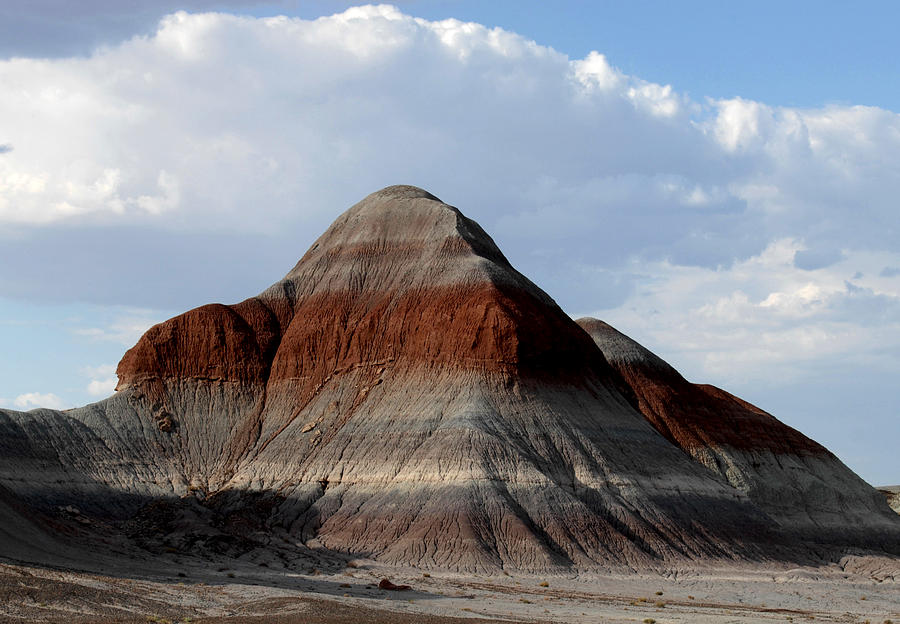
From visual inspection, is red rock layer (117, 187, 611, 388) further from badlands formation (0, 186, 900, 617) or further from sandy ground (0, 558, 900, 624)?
sandy ground (0, 558, 900, 624)

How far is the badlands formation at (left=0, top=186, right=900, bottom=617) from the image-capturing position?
67000 millimetres

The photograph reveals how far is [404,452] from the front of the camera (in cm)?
7362

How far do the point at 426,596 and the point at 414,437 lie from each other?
2276cm

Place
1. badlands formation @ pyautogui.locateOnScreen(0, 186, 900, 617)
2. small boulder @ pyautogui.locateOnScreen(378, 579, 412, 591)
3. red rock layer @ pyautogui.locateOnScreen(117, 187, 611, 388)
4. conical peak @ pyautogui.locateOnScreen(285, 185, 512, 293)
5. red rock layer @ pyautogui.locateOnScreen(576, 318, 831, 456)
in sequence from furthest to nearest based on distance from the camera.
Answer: red rock layer @ pyautogui.locateOnScreen(576, 318, 831, 456), conical peak @ pyautogui.locateOnScreen(285, 185, 512, 293), red rock layer @ pyautogui.locateOnScreen(117, 187, 611, 388), badlands formation @ pyautogui.locateOnScreen(0, 186, 900, 617), small boulder @ pyautogui.locateOnScreen(378, 579, 412, 591)

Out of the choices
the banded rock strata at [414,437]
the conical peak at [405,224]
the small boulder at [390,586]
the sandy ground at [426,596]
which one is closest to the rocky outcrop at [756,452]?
the banded rock strata at [414,437]

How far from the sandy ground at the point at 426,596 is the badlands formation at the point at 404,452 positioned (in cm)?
227

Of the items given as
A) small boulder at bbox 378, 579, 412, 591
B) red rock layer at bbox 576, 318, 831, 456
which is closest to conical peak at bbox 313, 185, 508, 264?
red rock layer at bbox 576, 318, 831, 456

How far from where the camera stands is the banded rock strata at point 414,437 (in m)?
69.2

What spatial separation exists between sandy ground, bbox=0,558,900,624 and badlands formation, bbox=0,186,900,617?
89.5 inches

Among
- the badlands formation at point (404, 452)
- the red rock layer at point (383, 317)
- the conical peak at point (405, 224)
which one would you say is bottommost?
the badlands formation at point (404, 452)

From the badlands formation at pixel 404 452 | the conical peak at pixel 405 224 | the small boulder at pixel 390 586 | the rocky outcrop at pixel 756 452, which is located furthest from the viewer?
the rocky outcrop at pixel 756 452

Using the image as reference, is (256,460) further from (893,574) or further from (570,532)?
(893,574)

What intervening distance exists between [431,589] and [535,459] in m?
19.0

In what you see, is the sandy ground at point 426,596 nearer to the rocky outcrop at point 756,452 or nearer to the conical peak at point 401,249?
the rocky outcrop at point 756,452
